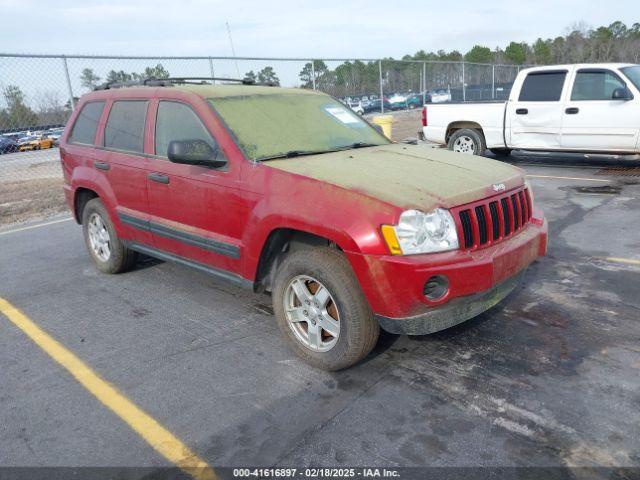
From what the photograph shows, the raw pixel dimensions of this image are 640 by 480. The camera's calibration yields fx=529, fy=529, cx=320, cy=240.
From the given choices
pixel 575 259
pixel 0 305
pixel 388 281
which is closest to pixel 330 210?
pixel 388 281

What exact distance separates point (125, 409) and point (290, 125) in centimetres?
238

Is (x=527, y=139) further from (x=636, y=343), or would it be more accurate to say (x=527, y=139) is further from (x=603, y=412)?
(x=603, y=412)

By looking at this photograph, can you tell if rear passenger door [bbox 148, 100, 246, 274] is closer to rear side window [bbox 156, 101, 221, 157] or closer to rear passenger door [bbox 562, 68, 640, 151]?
rear side window [bbox 156, 101, 221, 157]

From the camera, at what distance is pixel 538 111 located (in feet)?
32.1

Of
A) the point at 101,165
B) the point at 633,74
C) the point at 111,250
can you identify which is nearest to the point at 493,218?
the point at 101,165

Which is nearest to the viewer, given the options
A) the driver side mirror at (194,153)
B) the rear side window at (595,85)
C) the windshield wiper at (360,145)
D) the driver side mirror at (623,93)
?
the driver side mirror at (194,153)

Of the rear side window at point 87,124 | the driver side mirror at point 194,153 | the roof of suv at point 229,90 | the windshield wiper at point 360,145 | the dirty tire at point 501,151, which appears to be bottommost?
the dirty tire at point 501,151

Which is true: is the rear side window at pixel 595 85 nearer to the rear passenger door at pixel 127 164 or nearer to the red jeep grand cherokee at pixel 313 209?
the red jeep grand cherokee at pixel 313 209

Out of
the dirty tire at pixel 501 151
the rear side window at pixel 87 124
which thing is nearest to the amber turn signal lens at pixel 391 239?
the rear side window at pixel 87 124

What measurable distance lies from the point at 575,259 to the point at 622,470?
307 cm

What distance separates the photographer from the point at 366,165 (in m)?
3.66

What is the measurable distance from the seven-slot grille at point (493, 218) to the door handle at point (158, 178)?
7.63ft

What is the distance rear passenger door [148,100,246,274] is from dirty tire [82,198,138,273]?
803 millimetres

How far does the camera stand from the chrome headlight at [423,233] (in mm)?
2912
